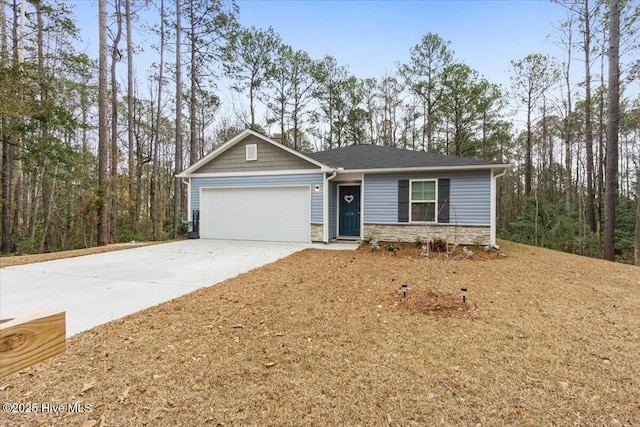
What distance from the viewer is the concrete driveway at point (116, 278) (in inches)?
158

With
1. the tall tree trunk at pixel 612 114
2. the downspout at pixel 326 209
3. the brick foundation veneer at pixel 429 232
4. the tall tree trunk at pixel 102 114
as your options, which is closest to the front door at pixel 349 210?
the brick foundation veneer at pixel 429 232

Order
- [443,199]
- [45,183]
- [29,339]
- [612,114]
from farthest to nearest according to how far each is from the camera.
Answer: [45,183], [612,114], [443,199], [29,339]

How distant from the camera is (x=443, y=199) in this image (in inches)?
369

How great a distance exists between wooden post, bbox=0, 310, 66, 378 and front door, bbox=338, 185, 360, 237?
10.1 m

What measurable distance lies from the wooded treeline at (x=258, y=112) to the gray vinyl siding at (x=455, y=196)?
4.83m

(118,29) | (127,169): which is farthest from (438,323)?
(118,29)

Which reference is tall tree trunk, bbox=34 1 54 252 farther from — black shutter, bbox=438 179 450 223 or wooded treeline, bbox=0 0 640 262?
black shutter, bbox=438 179 450 223

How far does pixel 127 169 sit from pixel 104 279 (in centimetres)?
1046

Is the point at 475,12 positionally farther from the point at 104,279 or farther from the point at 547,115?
the point at 104,279

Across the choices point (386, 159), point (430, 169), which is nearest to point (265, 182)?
point (386, 159)

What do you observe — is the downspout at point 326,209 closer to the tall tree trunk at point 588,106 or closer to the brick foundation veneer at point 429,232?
the brick foundation veneer at point 429,232

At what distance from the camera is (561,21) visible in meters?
14.2

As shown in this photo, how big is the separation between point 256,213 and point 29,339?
403 inches

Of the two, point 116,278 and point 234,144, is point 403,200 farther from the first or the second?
point 116,278
